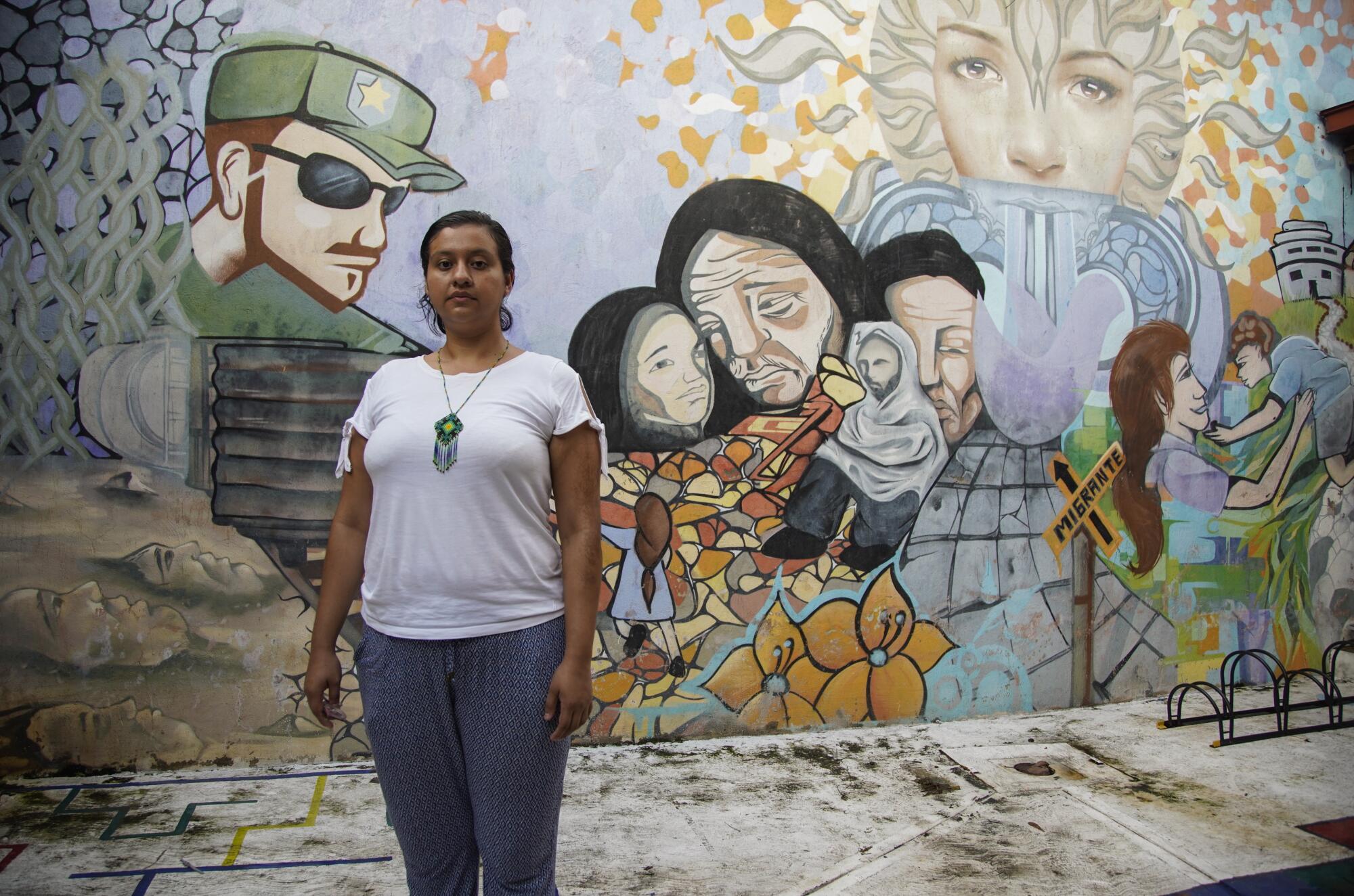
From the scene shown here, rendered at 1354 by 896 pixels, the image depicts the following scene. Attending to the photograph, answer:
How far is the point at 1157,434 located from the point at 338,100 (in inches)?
165

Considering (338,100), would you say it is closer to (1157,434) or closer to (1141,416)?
(1141,416)

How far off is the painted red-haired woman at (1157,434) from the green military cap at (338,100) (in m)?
3.43

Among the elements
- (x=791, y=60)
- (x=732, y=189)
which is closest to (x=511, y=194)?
(x=732, y=189)

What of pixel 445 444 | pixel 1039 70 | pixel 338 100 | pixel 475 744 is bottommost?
pixel 475 744

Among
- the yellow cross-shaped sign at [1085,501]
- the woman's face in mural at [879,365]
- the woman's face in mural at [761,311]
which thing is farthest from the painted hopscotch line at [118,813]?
the yellow cross-shaped sign at [1085,501]

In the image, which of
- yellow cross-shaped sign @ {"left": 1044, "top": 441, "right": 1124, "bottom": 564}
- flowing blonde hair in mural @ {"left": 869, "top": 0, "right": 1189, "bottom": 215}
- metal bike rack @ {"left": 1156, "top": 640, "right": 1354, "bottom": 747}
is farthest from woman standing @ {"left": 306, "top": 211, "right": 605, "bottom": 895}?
yellow cross-shaped sign @ {"left": 1044, "top": 441, "right": 1124, "bottom": 564}

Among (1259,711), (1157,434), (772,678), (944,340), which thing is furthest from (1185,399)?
(772,678)

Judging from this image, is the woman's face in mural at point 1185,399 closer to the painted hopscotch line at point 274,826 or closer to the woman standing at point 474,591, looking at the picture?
the woman standing at point 474,591

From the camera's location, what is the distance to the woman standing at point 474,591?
1.74m

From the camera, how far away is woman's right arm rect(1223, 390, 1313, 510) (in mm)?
4684

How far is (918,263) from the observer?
410cm

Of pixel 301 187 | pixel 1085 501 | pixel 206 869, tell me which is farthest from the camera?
pixel 1085 501

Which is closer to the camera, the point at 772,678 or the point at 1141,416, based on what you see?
the point at 772,678

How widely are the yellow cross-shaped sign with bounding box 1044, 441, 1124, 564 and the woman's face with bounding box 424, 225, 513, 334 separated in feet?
11.0
